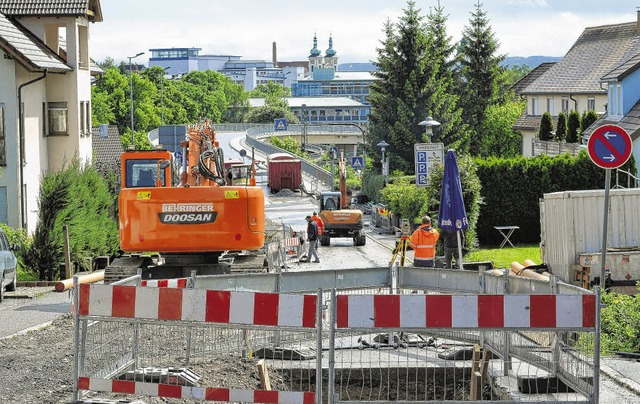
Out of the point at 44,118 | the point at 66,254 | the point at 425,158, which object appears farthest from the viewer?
the point at 44,118

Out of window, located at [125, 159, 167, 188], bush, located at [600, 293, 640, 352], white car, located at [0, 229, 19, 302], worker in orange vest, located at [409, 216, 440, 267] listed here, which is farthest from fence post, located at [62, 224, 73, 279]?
bush, located at [600, 293, 640, 352]

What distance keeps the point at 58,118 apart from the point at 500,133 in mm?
51463

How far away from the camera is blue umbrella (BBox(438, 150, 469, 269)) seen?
27.5 m

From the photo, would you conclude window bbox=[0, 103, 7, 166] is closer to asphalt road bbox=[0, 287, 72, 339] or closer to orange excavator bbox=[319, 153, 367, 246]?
asphalt road bbox=[0, 287, 72, 339]

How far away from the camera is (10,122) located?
40781mm

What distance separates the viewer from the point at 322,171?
102 m

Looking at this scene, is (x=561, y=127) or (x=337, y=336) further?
(x=561, y=127)

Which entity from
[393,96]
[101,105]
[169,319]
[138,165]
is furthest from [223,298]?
[101,105]

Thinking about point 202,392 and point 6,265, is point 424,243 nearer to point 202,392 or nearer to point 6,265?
point 6,265

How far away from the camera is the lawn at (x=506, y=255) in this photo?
128 feet

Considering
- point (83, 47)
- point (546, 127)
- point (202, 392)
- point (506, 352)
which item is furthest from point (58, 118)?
point (546, 127)

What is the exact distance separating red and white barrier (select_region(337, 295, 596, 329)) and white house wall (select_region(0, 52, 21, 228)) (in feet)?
99.9

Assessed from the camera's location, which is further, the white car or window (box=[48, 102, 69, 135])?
window (box=[48, 102, 69, 135])

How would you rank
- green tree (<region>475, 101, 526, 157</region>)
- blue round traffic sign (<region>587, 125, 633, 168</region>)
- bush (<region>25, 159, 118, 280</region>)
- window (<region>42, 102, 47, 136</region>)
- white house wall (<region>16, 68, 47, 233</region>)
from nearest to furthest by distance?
blue round traffic sign (<region>587, 125, 633, 168</region>) < bush (<region>25, 159, 118, 280</region>) < white house wall (<region>16, 68, 47, 233</region>) < window (<region>42, 102, 47, 136</region>) < green tree (<region>475, 101, 526, 157</region>)
